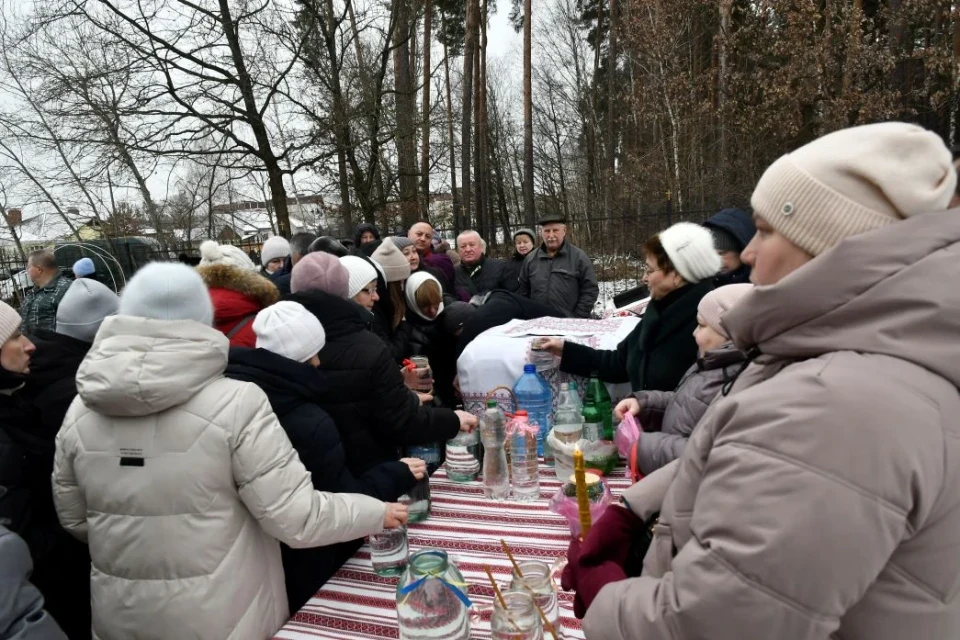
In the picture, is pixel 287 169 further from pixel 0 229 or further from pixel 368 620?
pixel 368 620

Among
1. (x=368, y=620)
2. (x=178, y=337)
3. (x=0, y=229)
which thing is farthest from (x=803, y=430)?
(x=0, y=229)

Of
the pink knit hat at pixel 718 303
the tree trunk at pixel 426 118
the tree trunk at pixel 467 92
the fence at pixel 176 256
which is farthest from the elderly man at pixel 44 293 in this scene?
the tree trunk at pixel 467 92

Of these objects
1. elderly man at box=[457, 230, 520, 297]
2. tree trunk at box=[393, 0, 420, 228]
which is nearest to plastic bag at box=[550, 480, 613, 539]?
elderly man at box=[457, 230, 520, 297]

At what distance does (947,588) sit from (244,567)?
1481mm

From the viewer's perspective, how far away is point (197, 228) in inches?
571

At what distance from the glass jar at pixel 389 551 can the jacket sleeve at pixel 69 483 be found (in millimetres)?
820

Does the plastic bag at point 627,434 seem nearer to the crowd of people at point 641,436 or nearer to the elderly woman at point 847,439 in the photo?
the crowd of people at point 641,436

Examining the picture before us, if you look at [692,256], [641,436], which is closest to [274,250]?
[692,256]

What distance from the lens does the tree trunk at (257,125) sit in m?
9.48

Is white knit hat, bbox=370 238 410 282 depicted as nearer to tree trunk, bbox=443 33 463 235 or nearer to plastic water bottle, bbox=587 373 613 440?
plastic water bottle, bbox=587 373 613 440

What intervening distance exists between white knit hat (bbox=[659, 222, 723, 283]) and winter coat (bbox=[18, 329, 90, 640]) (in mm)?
2325

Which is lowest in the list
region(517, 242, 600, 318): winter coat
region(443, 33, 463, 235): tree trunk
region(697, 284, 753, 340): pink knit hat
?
region(517, 242, 600, 318): winter coat

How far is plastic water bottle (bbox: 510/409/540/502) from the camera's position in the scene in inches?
83.4

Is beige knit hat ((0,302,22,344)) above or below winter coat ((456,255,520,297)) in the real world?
above
